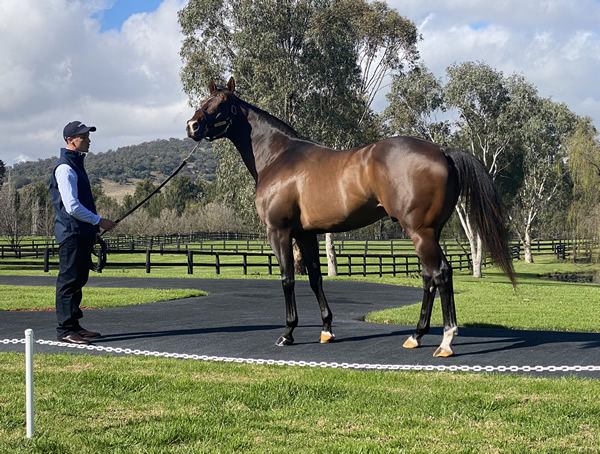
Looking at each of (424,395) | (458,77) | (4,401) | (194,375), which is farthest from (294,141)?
(458,77)

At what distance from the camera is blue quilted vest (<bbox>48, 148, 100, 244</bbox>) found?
24.1 ft

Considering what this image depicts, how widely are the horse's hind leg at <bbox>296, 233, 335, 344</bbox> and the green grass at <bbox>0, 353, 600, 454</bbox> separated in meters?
1.76

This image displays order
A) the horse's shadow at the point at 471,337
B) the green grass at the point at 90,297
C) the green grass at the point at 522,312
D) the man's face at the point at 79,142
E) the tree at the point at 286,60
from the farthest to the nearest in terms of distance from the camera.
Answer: the tree at the point at 286,60 < the green grass at the point at 90,297 < the green grass at the point at 522,312 < the man's face at the point at 79,142 < the horse's shadow at the point at 471,337

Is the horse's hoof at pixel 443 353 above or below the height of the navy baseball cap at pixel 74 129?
below

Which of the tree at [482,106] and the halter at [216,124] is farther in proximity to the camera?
the tree at [482,106]

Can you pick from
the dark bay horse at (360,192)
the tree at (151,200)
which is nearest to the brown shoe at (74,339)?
the dark bay horse at (360,192)

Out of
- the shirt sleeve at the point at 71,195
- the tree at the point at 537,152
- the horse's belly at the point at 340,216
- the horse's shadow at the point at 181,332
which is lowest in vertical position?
the horse's shadow at the point at 181,332

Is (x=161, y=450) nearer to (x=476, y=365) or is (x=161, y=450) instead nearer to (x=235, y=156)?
(x=476, y=365)

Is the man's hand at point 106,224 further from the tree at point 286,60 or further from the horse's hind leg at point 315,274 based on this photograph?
the tree at point 286,60

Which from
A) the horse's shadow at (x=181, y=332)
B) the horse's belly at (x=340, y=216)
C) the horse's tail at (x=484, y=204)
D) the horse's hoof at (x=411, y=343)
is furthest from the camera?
the horse's shadow at (x=181, y=332)

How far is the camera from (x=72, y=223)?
7332mm

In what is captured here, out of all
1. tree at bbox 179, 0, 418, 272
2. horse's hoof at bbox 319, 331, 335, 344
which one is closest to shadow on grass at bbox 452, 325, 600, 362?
horse's hoof at bbox 319, 331, 335, 344

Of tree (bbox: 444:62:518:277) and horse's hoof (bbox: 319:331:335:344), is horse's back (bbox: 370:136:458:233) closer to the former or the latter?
horse's hoof (bbox: 319:331:335:344)

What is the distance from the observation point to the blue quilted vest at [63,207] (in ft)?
24.1
